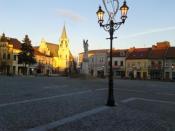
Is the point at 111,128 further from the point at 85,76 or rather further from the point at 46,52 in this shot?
the point at 46,52

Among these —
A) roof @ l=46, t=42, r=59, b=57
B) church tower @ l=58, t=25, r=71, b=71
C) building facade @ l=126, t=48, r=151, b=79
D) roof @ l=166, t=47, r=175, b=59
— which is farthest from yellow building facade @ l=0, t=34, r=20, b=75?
roof @ l=166, t=47, r=175, b=59

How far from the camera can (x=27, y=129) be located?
7727mm

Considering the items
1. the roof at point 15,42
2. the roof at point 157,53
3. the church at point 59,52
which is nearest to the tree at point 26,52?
the roof at point 15,42

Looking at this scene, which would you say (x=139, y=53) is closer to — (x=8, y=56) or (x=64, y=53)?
(x=8, y=56)

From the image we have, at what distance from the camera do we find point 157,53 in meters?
69.5

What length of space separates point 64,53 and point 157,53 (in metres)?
49.5

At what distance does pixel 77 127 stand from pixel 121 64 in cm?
7026

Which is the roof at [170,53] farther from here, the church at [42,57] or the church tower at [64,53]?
the church tower at [64,53]

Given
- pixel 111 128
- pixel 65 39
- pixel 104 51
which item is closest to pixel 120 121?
pixel 111 128

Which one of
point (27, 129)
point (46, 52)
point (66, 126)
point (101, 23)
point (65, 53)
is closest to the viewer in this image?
point (27, 129)

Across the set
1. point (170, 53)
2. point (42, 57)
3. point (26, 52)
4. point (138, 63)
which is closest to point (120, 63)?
point (138, 63)

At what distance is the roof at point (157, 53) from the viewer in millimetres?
67875

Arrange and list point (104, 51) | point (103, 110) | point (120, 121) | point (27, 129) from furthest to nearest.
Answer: point (104, 51) → point (103, 110) → point (120, 121) → point (27, 129)

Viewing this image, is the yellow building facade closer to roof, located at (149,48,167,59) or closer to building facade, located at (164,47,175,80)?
roof, located at (149,48,167,59)
